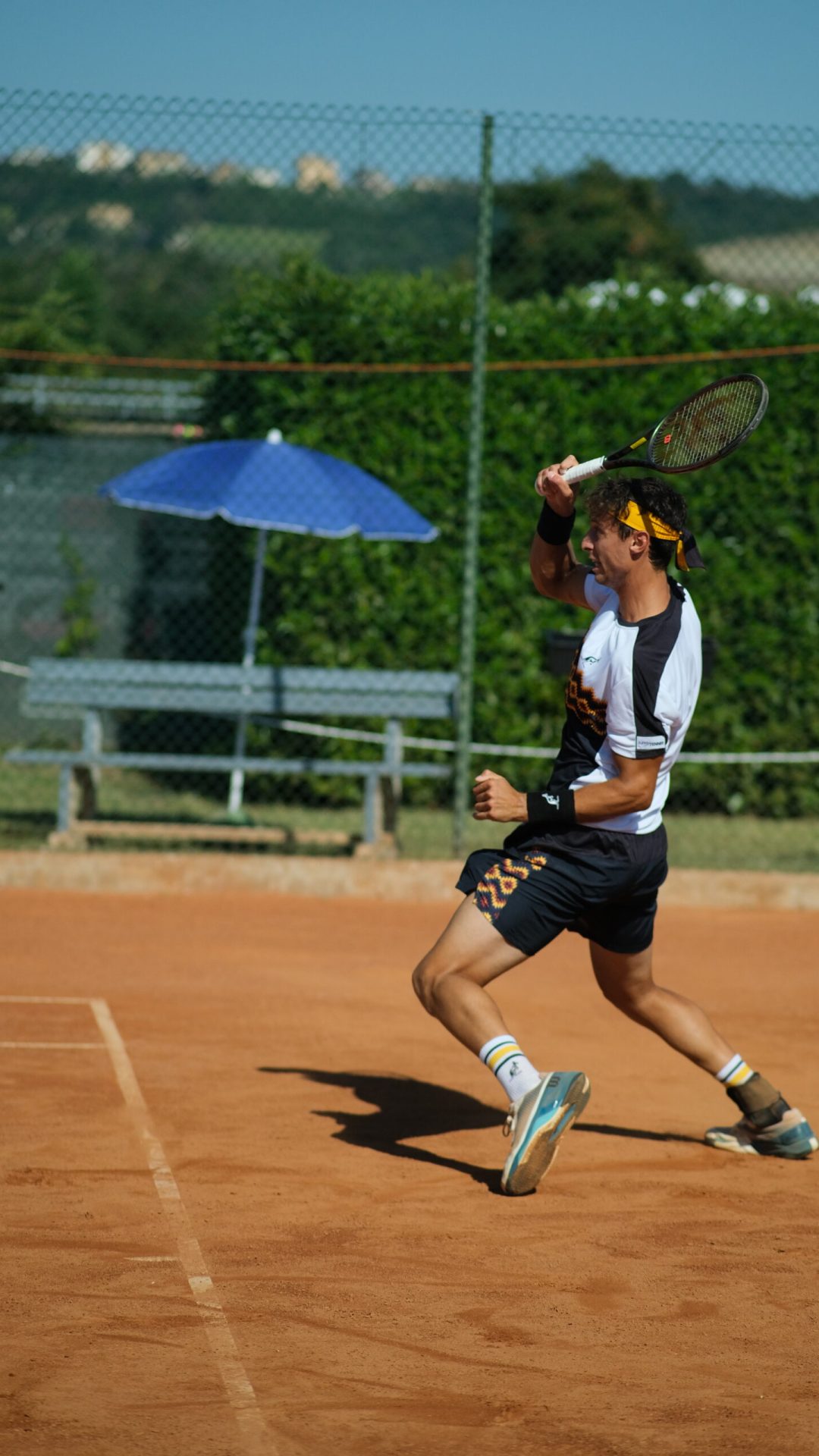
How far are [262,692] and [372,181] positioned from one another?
3.04 meters

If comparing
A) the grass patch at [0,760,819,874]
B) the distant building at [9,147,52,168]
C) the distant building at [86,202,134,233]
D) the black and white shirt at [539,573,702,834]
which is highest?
the distant building at [86,202,134,233]

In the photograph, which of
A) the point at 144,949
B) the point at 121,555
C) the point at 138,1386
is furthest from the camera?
the point at 121,555

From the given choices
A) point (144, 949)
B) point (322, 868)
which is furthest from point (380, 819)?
point (144, 949)

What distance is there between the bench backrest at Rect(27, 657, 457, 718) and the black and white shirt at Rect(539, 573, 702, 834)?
4.76 meters

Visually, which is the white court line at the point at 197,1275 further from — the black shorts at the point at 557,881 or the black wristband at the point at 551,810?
the black wristband at the point at 551,810

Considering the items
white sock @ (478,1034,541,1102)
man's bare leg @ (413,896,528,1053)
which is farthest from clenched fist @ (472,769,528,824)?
white sock @ (478,1034,541,1102)

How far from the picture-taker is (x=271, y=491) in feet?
29.8

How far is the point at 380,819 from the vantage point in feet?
30.6

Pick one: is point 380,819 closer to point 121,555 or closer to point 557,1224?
point 121,555

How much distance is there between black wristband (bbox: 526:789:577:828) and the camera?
4012mm

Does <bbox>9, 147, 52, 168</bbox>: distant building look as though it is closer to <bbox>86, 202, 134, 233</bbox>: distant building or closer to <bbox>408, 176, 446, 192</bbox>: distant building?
<bbox>408, 176, 446, 192</bbox>: distant building

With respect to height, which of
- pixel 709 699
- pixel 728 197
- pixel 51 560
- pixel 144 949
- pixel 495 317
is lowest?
pixel 144 949

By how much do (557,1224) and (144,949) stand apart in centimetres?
352

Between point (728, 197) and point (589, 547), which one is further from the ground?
point (728, 197)
